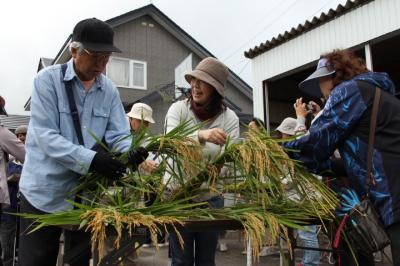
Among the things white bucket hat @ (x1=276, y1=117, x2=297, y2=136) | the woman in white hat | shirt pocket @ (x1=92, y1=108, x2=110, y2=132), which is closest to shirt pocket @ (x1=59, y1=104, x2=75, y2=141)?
shirt pocket @ (x1=92, y1=108, x2=110, y2=132)

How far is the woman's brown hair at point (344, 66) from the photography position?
238cm

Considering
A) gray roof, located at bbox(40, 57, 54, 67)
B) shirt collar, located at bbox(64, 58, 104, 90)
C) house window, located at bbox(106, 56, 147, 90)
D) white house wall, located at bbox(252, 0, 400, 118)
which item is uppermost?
gray roof, located at bbox(40, 57, 54, 67)

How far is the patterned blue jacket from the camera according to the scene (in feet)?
6.71

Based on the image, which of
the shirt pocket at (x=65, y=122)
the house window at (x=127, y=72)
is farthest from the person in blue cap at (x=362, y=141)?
the house window at (x=127, y=72)

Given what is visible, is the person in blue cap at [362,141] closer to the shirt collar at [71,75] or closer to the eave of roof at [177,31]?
the shirt collar at [71,75]

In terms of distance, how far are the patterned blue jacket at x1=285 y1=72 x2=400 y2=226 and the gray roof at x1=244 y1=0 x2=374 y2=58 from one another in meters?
4.51

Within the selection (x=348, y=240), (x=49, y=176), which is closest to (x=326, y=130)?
(x=348, y=240)

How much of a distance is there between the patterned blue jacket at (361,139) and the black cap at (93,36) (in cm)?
111

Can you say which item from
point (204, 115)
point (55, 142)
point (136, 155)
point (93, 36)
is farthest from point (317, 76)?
point (55, 142)

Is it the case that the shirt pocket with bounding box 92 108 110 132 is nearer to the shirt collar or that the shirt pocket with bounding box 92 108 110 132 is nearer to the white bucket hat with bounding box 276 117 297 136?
the shirt collar

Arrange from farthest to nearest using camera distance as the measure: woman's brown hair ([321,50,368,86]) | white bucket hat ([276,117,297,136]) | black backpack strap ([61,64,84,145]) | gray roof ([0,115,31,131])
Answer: gray roof ([0,115,31,131]), white bucket hat ([276,117,297,136]), woman's brown hair ([321,50,368,86]), black backpack strap ([61,64,84,145])

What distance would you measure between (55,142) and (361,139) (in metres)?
1.56

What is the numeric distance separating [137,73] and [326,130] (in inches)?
690

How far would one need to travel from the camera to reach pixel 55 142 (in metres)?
1.94
